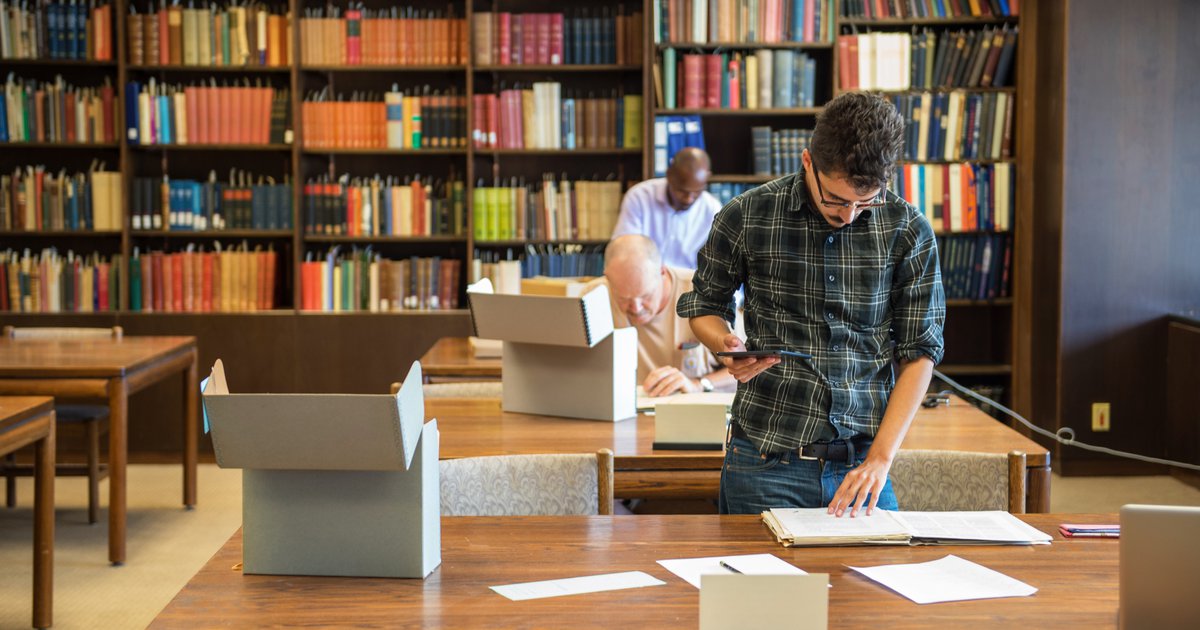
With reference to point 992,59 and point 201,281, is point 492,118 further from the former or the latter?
point 992,59

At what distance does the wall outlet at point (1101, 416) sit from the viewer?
17.8 ft

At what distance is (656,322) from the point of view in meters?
3.82

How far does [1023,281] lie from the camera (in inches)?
223

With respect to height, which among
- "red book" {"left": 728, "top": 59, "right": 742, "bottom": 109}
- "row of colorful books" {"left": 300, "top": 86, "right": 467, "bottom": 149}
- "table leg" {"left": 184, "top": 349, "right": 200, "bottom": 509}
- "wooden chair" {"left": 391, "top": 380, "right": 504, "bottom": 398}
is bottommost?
"table leg" {"left": 184, "top": 349, "right": 200, "bottom": 509}

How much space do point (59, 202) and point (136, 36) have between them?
2.89 feet

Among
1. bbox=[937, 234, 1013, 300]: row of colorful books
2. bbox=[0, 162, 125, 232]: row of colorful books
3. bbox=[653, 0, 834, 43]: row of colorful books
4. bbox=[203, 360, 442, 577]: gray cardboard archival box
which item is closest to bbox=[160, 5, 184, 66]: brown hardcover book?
bbox=[0, 162, 125, 232]: row of colorful books

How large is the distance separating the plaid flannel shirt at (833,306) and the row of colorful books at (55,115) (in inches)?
180

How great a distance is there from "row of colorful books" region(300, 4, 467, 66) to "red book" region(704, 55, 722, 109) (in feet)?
3.81

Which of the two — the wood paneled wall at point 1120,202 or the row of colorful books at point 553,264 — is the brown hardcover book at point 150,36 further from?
the wood paneled wall at point 1120,202

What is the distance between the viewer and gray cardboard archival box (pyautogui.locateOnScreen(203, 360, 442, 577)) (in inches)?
66.9

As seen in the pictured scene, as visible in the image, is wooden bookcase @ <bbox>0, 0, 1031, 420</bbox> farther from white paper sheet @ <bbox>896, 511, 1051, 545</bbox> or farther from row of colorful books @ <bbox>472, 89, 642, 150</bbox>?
white paper sheet @ <bbox>896, 511, 1051, 545</bbox>

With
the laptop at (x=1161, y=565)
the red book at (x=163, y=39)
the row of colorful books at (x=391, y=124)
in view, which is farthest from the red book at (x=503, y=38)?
the laptop at (x=1161, y=565)

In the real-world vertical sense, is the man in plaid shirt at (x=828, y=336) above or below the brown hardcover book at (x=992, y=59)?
below

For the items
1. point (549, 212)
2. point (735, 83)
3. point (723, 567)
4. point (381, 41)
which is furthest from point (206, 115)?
point (723, 567)
